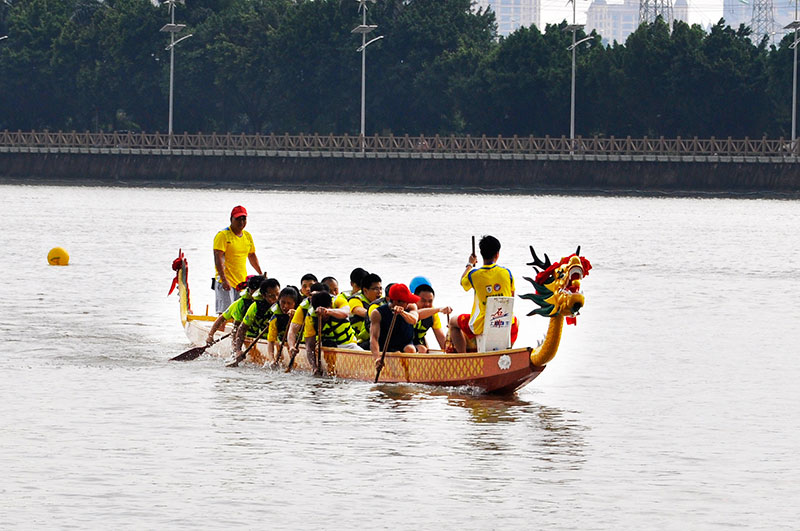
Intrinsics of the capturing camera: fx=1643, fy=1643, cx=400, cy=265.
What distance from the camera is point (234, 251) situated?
1877cm

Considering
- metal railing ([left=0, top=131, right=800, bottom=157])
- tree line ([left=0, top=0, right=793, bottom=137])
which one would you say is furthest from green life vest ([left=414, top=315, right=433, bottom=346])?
tree line ([left=0, top=0, right=793, bottom=137])

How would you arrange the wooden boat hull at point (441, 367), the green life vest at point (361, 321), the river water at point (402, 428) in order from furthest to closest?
1. the green life vest at point (361, 321)
2. the wooden boat hull at point (441, 367)
3. the river water at point (402, 428)

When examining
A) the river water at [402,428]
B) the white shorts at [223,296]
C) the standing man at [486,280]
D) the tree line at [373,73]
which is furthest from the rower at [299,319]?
the tree line at [373,73]

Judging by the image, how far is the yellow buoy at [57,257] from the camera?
124 ft

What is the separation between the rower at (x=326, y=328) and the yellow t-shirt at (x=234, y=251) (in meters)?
1.54

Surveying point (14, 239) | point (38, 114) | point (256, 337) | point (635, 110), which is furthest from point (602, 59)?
point (256, 337)

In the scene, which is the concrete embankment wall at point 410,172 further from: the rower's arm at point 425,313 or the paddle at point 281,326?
the rower's arm at point 425,313

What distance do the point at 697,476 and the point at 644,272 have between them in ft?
87.4

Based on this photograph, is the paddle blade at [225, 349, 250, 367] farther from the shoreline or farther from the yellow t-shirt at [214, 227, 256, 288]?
the shoreline

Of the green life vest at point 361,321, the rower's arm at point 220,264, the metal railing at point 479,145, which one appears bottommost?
the green life vest at point 361,321

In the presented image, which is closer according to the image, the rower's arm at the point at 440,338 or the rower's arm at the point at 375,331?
the rower's arm at the point at 375,331

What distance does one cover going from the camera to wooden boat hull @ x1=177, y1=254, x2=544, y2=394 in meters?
15.8

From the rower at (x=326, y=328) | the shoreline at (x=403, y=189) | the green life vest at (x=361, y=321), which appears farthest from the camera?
the shoreline at (x=403, y=189)

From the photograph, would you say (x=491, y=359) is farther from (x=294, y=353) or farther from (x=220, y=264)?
(x=220, y=264)
